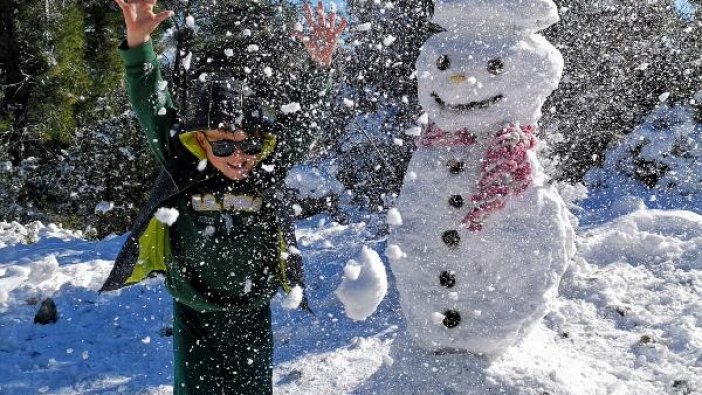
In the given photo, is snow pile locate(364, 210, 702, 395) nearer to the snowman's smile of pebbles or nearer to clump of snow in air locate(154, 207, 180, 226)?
the snowman's smile of pebbles

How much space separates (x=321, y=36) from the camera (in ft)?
9.86

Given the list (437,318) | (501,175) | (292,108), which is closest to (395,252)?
(437,318)

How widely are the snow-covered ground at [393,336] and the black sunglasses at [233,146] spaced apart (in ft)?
5.26

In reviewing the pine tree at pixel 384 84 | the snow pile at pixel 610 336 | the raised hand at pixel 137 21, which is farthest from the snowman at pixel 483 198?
the pine tree at pixel 384 84

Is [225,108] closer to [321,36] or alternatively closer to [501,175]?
[321,36]

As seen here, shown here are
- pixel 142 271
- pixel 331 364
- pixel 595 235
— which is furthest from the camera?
pixel 595 235

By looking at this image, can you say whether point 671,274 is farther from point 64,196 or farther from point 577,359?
point 64,196

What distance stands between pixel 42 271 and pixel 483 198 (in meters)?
4.07

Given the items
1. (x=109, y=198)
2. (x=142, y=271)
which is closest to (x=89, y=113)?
(x=109, y=198)

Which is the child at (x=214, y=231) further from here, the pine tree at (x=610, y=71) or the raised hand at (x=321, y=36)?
the pine tree at (x=610, y=71)

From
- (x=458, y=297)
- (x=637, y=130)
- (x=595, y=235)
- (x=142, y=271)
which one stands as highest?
(x=142, y=271)

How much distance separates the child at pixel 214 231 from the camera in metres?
2.61

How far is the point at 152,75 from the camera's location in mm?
2547

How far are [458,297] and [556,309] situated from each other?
5.69 ft
